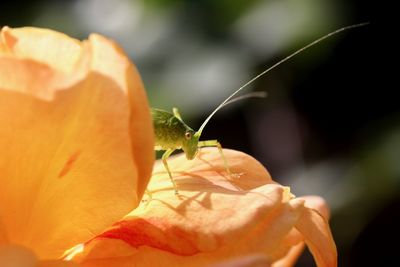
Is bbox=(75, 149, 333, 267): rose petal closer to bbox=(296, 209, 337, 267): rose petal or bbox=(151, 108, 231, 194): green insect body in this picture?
bbox=(296, 209, 337, 267): rose petal

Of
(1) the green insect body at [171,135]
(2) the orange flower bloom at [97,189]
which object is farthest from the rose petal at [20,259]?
(1) the green insect body at [171,135]

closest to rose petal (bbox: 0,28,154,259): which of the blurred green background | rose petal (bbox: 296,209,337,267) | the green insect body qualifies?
rose petal (bbox: 296,209,337,267)

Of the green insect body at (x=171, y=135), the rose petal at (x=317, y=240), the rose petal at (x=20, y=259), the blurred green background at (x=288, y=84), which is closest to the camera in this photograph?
the rose petal at (x=20, y=259)

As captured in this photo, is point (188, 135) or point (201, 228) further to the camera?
point (188, 135)

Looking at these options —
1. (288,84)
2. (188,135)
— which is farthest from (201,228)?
(288,84)

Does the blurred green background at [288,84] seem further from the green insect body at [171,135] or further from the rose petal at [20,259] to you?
the rose petal at [20,259]

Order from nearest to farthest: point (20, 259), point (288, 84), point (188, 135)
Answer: point (20, 259) < point (188, 135) < point (288, 84)

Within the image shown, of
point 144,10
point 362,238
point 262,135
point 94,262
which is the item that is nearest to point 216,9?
point 144,10

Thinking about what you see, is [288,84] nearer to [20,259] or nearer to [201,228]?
[201,228]
